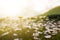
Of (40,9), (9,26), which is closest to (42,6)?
(40,9)

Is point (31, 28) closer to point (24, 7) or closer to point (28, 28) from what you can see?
point (28, 28)

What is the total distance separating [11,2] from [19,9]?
0.56 m

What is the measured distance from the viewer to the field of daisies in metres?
6.72

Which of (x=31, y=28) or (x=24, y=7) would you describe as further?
(x=24, y=7)

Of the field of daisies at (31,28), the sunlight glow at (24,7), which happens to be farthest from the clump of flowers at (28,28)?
the sunlight glow at (24,7)

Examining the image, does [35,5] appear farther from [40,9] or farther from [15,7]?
[15,7]

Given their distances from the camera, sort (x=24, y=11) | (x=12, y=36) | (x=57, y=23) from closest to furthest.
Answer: (x=12, y=36) → (x=57, y=23) → (x=24, y=11)

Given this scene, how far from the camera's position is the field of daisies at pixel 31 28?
672cm

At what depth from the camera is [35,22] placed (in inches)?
308

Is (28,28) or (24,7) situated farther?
(24,7)

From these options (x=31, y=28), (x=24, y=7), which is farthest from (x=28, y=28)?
(x=24, y=7)

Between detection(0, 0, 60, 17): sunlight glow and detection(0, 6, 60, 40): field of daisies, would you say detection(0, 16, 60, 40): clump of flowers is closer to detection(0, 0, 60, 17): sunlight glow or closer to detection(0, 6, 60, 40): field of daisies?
detection(0, 6, 60, 40): field of daisies

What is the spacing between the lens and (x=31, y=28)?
7219 millimetres

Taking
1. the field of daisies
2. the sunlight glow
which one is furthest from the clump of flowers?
the sunlight glow
